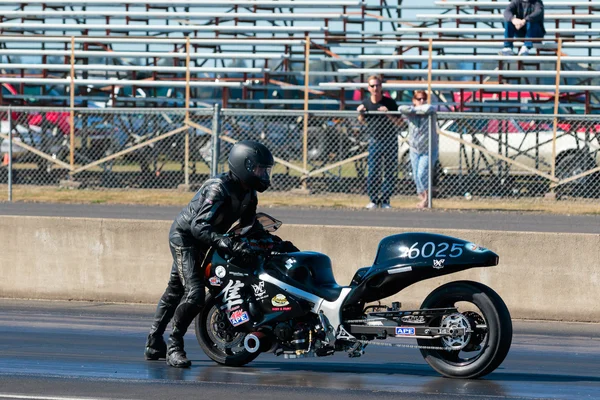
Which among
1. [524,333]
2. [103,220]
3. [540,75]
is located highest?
[540,75]

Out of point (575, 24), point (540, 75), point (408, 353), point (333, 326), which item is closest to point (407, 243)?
point (333, 326)

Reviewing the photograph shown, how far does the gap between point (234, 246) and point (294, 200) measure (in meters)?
10.6

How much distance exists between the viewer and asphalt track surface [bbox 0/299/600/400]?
280 inches

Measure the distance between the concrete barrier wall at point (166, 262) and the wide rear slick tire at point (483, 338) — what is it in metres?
3.51

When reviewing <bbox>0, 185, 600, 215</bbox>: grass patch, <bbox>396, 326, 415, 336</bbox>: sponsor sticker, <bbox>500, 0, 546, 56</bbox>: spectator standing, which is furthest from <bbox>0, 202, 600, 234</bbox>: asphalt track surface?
<bbox>396, 326, 415, 336</bbox>: sponsor sticker

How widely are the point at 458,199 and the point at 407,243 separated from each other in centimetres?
1010

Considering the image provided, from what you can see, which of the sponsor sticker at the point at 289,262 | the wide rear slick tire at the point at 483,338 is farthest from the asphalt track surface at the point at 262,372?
the sponsor sticker at the point at 289,262

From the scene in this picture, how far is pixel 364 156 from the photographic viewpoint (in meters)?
18.5

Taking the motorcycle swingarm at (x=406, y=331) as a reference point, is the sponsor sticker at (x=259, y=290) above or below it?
above

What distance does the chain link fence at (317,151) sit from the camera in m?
17.5

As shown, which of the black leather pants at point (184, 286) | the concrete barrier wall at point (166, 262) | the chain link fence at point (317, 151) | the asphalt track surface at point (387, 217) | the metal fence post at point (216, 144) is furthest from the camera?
the chain link fence at point (317, 151)

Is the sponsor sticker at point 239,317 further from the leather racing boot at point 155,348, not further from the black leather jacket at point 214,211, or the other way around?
the leather racing boot at point 155,348

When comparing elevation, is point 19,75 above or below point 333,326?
above

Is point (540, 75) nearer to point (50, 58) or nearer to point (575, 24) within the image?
point (575, 24)
